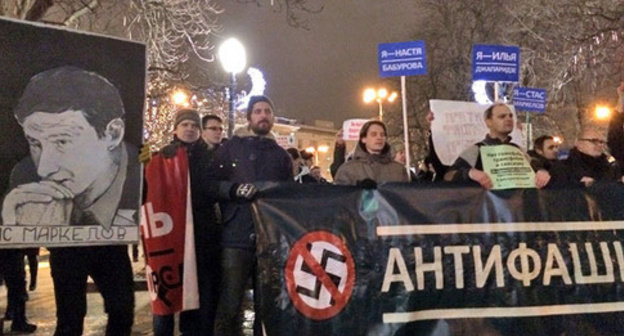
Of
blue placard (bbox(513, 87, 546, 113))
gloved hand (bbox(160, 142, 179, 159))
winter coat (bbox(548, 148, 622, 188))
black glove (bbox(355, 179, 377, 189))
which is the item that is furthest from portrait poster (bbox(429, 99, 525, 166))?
blue placard (bbox(513, 87, 546, 113))

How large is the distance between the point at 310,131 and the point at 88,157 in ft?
334

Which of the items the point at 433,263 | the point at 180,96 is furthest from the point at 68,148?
the point at 180,96

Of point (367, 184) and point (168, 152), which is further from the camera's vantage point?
point (168, 152)

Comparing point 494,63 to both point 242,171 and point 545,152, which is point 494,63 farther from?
point 242,171

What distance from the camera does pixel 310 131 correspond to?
106 meters

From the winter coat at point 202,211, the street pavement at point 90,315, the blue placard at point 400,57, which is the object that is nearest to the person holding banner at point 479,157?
the winter coat at point 202,211

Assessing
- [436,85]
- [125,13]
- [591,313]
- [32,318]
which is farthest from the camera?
[436,85]

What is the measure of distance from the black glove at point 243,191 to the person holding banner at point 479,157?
148 cm

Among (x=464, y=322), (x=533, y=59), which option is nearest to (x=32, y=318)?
(x=464, y=322)

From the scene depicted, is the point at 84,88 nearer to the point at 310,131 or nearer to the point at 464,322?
the point at 464,322

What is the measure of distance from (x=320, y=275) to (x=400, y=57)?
226 inches

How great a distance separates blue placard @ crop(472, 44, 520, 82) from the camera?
1067 cm

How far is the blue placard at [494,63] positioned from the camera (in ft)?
35.0

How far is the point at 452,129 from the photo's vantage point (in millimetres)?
7957
